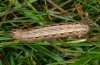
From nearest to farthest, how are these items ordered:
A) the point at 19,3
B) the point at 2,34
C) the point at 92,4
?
the point at 2,34 < the point at 19,3 < the point at 92,4

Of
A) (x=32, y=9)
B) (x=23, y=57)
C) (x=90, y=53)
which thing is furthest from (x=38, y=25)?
(x=90, y=53)

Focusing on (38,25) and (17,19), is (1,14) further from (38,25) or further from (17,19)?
(38,25)

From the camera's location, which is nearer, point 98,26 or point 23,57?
point 23,57

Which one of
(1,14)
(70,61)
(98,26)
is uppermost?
(1,14)
